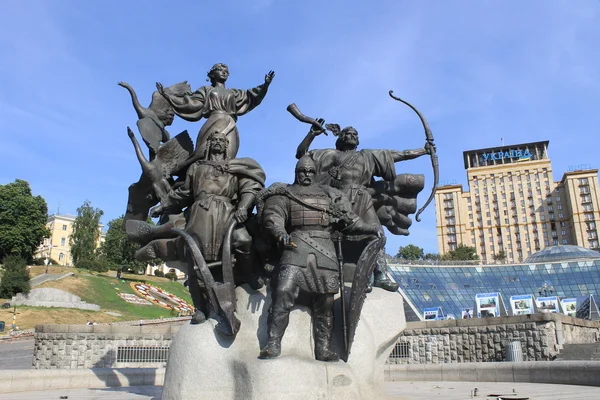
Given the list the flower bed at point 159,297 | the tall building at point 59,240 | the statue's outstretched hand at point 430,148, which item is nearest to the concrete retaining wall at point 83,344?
the statue's outstretched hand at point 430,148

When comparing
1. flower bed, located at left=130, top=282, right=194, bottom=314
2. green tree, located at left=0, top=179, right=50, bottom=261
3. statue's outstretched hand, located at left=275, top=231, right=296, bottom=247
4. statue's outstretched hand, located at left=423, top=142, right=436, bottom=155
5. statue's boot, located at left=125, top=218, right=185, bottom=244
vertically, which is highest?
green tree, located at left=0, top=179, right=50, bottom=261

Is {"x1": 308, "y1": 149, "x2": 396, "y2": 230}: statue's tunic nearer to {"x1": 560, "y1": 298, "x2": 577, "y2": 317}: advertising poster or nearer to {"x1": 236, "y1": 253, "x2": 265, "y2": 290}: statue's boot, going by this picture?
{"x1": 236, "y1": 253, "x2": 265, "y2": 290}: statue's boot

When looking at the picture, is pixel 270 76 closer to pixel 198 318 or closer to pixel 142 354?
pixel 198 318

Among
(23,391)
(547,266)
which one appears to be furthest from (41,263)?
(23,391)

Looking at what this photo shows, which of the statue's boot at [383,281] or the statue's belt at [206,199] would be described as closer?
the statue's belt at [206,199]

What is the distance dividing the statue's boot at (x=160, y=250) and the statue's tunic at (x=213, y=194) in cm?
46

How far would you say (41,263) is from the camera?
78.8 m

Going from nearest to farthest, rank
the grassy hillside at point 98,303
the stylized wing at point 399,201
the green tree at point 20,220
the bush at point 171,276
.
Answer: the stylized wing at point 399,201, the grassy hillside at point 98,303, the green tree at point 20,220, the bush at point 171,276

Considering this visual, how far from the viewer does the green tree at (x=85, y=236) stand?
7931 centimetres

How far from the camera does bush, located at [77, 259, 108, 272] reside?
238 feet

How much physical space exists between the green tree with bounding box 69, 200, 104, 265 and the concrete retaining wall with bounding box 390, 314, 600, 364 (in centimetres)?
7060

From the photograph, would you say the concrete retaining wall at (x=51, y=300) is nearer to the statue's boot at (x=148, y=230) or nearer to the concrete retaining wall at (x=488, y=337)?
the concrete retaining wall at (x=488, y=337)

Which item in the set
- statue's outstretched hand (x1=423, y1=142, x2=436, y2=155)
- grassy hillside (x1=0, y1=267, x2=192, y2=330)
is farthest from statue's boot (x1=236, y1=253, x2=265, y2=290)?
grassy hillside (x1=0, y1=267, x2=192, y2=330)

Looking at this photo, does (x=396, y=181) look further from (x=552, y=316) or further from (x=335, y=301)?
(x=552, y=316)
